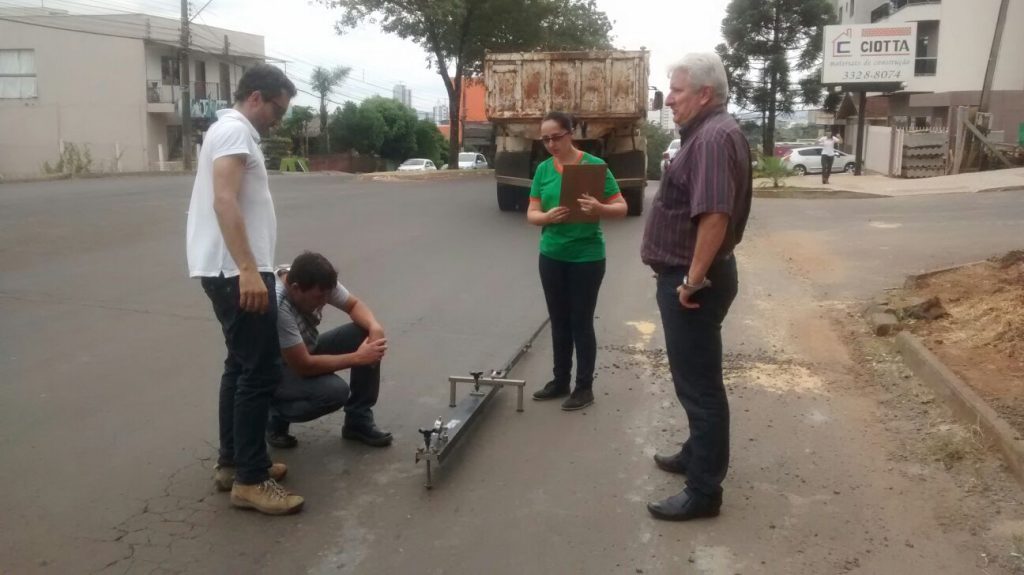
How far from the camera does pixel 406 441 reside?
4.94 meters

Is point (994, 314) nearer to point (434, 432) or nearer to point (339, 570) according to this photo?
point (434, 432)

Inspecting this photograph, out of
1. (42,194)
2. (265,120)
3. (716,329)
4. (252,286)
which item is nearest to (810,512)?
(716,329)

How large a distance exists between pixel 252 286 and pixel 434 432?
3.92 ft

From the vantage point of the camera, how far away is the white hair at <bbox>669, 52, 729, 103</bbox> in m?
3.77

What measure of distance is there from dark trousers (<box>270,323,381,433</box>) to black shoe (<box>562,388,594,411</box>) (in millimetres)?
1194

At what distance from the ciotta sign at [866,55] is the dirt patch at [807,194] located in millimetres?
8904

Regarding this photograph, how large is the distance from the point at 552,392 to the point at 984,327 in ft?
10.7

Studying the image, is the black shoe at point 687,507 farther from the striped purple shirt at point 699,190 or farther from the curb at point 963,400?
the curb at point 963,400

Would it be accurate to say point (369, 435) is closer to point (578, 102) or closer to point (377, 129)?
point (578, 102)

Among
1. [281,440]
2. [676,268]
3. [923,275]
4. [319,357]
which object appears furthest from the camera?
[923,275]

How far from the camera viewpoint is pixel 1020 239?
12.0m

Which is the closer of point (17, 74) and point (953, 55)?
point (953, 55)

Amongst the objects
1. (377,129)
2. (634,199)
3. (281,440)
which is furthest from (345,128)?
(281,440)

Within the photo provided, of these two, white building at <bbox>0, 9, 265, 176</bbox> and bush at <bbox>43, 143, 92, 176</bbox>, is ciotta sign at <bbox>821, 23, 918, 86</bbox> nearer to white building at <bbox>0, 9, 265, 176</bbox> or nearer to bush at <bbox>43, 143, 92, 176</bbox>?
bush at <bbox>43, 143, 92, 176</bbox>
